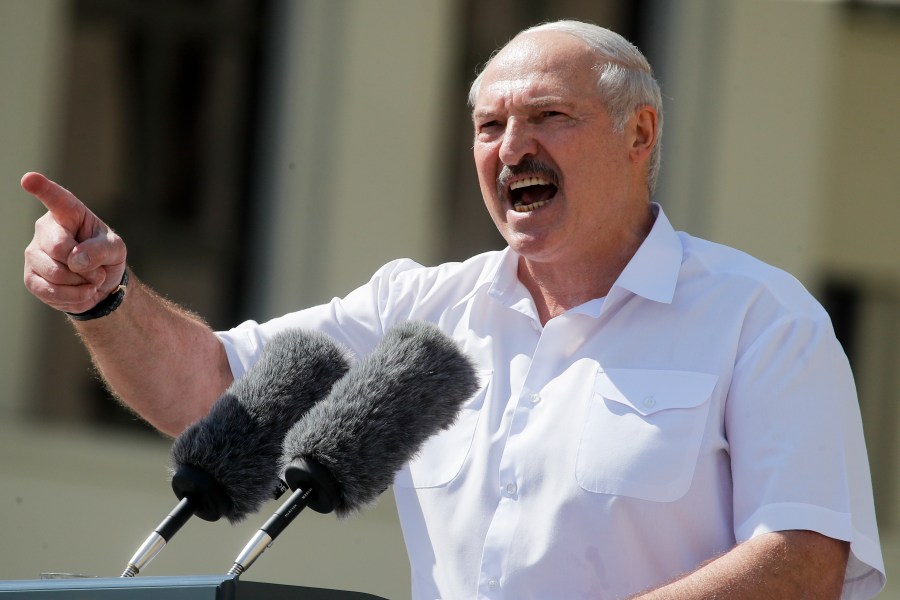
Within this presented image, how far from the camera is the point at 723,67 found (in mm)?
6598

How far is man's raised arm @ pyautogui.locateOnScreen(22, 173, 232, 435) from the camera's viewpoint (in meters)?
2.54

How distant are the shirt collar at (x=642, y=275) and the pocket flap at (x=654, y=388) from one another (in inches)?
6.5

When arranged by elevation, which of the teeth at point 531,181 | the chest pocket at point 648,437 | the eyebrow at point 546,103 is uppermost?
the eyebrow at point 546,103

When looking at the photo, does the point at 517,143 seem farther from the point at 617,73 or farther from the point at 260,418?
the point at 260,418

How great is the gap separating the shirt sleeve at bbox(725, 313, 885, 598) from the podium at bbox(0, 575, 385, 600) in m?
0.97

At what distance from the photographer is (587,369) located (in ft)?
9.13

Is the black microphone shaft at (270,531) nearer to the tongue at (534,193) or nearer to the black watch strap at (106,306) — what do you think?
the black watch strap at (106,306)

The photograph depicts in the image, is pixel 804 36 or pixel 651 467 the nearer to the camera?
pixel 651 467

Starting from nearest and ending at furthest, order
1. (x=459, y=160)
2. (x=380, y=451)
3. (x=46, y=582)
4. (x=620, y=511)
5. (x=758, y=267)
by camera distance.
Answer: (x=46, y=582), (x=380, y=451), (x=620, y=511), (x=758, y=267), (x=459, y=160)

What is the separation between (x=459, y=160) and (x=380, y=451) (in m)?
4.97

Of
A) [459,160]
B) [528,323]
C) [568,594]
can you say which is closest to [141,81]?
[459,160]

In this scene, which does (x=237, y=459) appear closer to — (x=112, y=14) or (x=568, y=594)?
(x=568, y=594)

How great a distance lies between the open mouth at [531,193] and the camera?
2994mm

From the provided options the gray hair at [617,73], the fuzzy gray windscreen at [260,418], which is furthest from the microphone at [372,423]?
the gray hair at [617,73]
